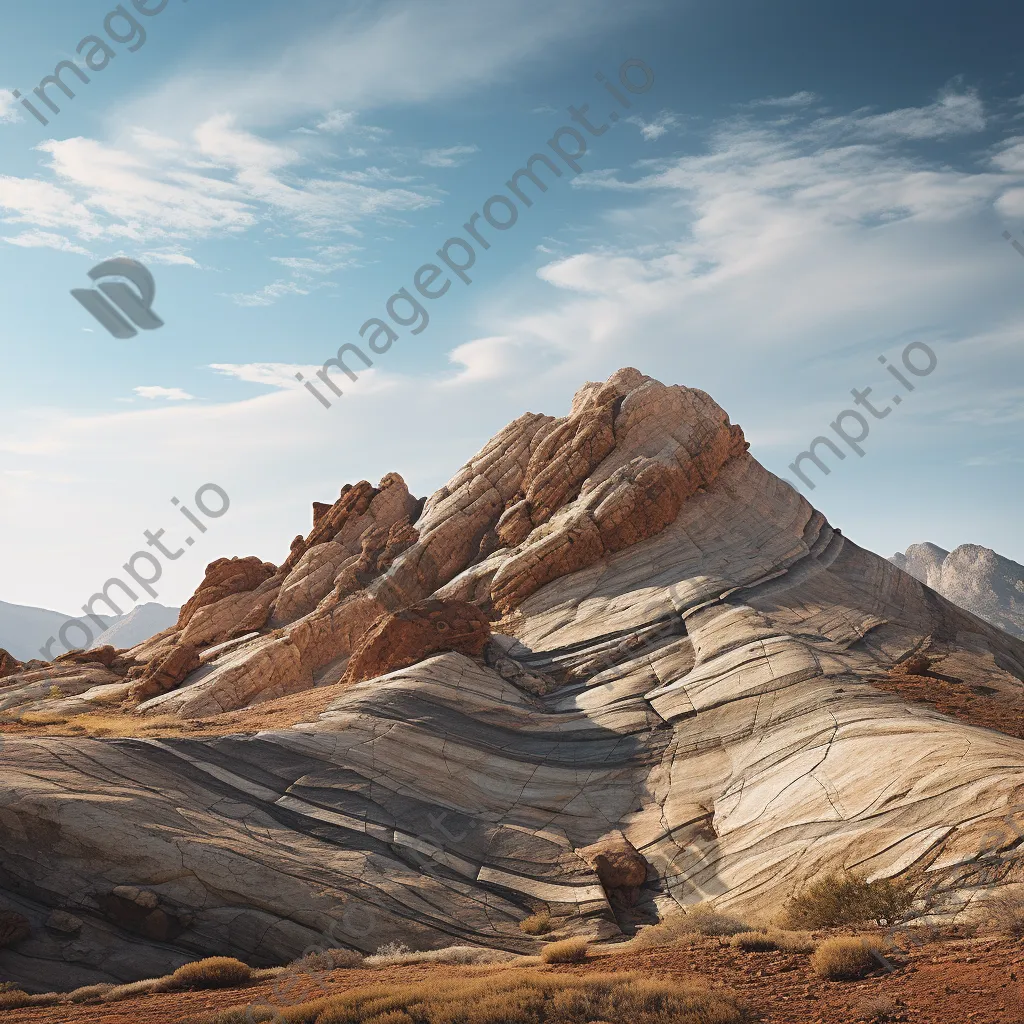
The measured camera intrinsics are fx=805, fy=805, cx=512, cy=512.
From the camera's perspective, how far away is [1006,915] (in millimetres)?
13406

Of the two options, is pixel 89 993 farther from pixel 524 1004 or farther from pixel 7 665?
pixel 7 665

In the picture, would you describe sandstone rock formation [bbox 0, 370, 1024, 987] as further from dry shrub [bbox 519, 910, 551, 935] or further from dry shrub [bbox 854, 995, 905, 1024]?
dry shrub [bbox 854, 995, 905, 1024]

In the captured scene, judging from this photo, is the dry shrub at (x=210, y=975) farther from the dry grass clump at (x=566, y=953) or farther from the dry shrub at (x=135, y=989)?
the dry grass clump at (x=566, y=953)

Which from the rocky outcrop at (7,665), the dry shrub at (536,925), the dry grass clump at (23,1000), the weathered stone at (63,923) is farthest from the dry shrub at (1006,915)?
the rocky outcrop at (7,665)

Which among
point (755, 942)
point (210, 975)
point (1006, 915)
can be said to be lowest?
point (210, 975)

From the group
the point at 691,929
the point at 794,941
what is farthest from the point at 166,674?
the point at 794,941

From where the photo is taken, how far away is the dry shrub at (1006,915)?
13070mm

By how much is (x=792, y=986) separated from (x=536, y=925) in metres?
8.67

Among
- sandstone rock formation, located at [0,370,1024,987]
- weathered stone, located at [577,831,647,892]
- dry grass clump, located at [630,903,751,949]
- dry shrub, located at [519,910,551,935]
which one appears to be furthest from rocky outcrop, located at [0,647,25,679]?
dry grass clump, located at [630,903,751,949]

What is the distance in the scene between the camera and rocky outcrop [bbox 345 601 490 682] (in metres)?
35.2

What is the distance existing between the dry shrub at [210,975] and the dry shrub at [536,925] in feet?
23.4

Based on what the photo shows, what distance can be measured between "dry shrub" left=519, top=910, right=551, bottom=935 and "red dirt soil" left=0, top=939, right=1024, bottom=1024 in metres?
4.64

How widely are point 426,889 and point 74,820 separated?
8528 millimetres

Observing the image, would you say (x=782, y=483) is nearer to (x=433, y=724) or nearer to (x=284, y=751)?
(x=433, y=724)
